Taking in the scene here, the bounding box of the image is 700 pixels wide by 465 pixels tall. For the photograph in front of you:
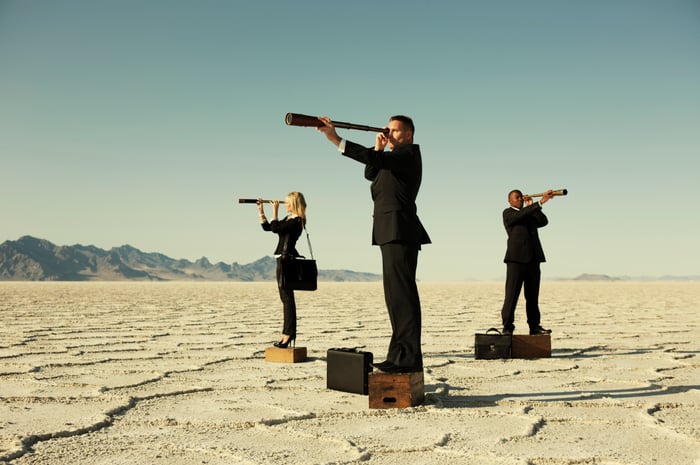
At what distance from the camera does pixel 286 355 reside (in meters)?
5.04

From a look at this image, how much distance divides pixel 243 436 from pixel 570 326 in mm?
6593

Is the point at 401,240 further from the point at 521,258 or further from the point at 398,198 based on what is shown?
the point at 521,258

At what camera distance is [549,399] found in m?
3.61

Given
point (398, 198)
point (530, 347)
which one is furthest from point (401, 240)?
point (530, 347)

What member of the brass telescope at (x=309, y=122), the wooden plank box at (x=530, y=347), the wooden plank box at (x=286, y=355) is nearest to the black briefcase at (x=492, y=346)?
the wooden plank box at (x=530, y=347)

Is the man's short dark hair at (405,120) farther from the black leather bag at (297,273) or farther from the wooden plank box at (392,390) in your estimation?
the black leather bag at (297,273)

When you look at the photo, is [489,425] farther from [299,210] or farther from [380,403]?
[299,210]

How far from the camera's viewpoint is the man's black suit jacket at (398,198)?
3.37 m

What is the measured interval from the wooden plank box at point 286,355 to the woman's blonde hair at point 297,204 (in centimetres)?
102

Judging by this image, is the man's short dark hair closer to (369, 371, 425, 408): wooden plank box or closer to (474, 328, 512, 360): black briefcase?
(369, 371, 425, 408): wooden plank box

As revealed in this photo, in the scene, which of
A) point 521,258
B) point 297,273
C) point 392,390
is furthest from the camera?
point 521,258

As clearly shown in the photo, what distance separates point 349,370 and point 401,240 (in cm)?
88

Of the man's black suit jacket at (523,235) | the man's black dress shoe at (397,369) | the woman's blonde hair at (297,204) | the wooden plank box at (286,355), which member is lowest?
the wooden plank box at (286,355)

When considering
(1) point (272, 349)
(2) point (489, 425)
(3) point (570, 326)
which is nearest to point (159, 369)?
(1) point (272, 349)
